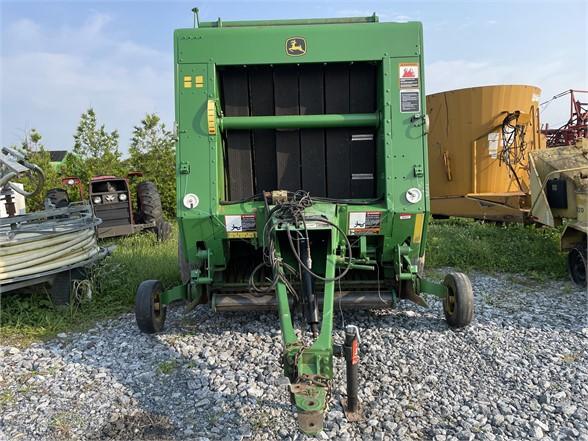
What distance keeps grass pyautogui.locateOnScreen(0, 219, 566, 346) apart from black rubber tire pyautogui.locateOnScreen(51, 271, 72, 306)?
88 millimetres

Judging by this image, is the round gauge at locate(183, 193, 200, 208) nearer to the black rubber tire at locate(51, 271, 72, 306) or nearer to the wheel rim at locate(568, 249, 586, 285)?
the black rubber tire at locate(51, 271, 72, 306)

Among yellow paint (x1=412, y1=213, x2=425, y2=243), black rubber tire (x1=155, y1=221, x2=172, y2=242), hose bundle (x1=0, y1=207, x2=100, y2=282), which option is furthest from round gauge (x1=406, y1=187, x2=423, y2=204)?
black rubber tire (x1=155, y1=221, x2=172, y2=242)

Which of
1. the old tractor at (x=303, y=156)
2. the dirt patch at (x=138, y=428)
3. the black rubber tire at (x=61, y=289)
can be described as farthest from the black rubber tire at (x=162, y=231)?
the dirt patch at (x=138, y=428)

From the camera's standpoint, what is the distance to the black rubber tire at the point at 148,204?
9.69 m

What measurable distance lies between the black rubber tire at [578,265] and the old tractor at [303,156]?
8.31 feet

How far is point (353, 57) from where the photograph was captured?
13.6 ft

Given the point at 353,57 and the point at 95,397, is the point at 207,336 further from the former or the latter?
the point at 353,57

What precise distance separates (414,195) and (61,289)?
12.6ft

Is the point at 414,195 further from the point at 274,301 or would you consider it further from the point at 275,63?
the point at 275,63

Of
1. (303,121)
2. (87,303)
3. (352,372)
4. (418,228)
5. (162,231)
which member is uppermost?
(303,121)

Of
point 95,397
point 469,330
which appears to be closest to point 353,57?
point 469,330

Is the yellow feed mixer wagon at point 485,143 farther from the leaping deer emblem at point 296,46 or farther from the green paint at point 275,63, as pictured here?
the leaping deer emblem at point 296,46

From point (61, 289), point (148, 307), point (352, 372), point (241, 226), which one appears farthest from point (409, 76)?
point (61, 289)

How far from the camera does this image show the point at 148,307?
4.18m
